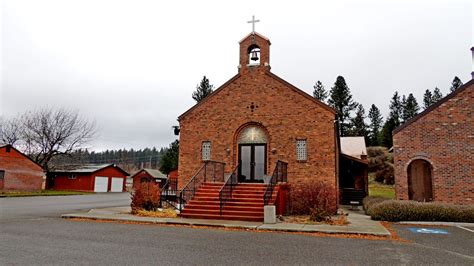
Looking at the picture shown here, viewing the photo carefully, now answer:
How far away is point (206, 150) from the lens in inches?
752

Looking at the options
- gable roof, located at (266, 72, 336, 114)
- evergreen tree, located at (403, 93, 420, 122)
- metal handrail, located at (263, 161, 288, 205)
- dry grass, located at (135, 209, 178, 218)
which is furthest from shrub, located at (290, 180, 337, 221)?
evergreen tree, located at (403, 93, 420, 122)

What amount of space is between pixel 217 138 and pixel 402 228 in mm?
9853

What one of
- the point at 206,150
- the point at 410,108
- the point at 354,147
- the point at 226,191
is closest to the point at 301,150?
the point at 226,191

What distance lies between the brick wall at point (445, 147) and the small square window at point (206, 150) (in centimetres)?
937

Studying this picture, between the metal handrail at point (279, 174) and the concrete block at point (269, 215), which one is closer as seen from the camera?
the concrete block at point (269, 215)

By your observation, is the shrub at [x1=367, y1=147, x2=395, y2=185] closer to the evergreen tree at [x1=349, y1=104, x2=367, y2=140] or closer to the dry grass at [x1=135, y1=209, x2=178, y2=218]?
Answer: the evergreen tree at [x1=349, y1=104, x2=367, y2=140]

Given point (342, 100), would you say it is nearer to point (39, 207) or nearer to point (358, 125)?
point (358, 125)

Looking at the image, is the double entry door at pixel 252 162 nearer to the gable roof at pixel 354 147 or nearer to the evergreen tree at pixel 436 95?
the gable roof at pixel 354 147

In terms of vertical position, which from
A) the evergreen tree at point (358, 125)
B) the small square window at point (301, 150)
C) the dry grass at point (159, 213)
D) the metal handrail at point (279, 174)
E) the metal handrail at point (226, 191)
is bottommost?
the dry grass at point (159, 213)

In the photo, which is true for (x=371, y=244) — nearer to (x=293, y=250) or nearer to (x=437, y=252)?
(x=437, y=252)

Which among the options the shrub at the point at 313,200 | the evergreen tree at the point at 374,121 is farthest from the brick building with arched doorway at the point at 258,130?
the evergreen tree at the point at 374,121

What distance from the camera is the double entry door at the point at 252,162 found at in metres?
18.2

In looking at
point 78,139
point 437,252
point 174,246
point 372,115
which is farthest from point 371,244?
point 372,115

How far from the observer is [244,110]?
1880 cm
